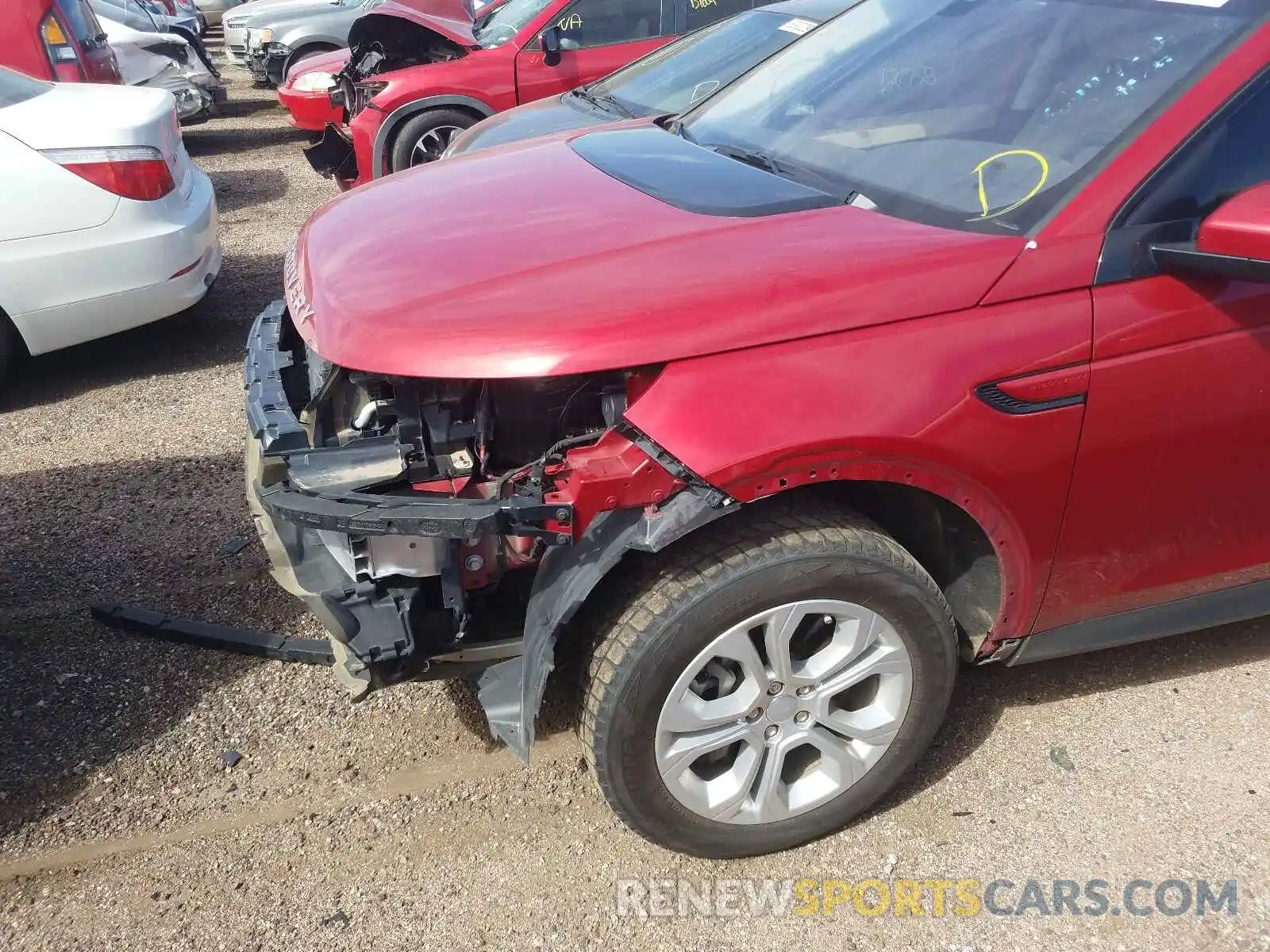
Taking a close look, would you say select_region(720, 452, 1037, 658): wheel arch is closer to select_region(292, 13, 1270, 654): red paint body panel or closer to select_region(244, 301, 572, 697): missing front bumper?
select_region(292, 13, 1270, 654): red paint body panel

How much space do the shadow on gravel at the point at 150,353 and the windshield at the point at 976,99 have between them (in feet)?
10.2

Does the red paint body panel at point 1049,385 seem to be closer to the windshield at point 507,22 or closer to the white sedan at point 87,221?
the white sedan at point 87,221

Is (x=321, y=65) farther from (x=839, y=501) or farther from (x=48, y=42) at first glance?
(x=839, y=501)

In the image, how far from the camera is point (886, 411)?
186 cm

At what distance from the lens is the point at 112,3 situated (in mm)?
11250

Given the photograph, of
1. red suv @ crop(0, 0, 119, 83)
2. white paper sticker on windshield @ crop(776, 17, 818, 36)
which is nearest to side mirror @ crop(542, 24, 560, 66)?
white paper sticker on windshield @ crop(776, 17, 818, 36)

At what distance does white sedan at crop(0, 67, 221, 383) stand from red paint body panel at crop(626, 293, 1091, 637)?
3.51 m

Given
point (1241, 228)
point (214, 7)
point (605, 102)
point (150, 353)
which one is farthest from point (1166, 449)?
point (214, 7)

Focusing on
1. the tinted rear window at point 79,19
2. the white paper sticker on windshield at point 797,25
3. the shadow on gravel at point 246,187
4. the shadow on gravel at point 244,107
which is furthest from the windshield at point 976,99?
the shadow on gravel at point 244,107

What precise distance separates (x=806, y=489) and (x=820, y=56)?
1626mm

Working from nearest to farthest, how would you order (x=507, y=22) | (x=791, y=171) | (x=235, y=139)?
1. (x=791, y=171)
2. (x=507, y=22)
3. (x=235, y=139)

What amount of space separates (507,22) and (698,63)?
2.57 metres

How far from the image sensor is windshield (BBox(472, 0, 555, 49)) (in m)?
6.98

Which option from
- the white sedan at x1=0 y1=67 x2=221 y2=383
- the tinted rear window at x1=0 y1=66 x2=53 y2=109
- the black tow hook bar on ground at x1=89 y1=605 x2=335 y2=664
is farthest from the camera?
the tinted rear window at x1=0 y1=66 x2=53 y2=109
